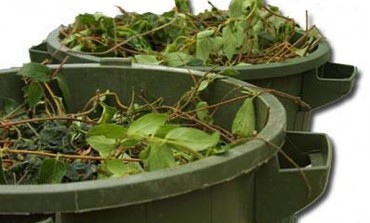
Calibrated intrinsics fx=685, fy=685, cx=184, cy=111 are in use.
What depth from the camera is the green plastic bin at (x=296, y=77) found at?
1543 millimetres

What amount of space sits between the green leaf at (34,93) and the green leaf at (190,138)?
1.62 feet

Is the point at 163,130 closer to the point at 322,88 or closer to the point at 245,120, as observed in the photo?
the point at 245,120

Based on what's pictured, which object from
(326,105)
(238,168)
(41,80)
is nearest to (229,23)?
(326,105)

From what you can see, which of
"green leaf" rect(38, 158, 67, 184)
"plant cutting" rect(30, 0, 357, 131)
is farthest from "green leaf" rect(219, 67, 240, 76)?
"green leaf" rect(38, 158, 67, 184)

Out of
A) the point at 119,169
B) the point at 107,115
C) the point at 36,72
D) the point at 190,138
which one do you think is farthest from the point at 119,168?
the point at 36,72

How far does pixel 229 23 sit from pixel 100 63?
35cm

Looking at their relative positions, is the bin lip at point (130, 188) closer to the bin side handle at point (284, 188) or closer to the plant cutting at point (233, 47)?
the bin side handle at point (284, 188)

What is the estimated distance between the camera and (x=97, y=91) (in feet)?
4.62

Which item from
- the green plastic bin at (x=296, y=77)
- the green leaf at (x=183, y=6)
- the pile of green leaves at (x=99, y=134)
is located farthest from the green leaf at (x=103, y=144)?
the green leaf at (x=183, y=6)

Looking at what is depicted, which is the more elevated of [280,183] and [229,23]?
[229,23]

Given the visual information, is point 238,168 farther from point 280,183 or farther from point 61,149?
point 61,149

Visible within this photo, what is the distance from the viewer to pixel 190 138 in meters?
1.00

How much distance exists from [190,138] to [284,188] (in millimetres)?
177

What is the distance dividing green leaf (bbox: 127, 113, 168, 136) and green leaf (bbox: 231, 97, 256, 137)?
20cm
